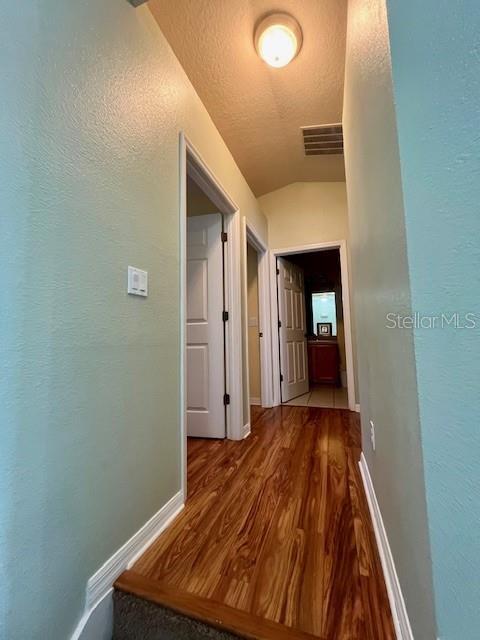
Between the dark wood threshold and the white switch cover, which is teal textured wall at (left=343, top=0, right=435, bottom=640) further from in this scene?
the white switch cover

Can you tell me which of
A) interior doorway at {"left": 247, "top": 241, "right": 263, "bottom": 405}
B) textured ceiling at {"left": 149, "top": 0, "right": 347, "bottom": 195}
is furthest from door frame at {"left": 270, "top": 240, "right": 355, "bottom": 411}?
textured ceiling at {"left": 149, "top": 0, "right": 347, "bottom": 195}

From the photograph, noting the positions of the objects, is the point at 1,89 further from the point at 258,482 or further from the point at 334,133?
the point at 334,133

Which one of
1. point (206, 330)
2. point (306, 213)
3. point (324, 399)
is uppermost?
point (306, 213)

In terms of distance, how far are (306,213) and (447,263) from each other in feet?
10.1

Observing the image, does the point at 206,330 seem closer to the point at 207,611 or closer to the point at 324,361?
the point at 207,611

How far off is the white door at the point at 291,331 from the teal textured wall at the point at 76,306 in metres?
2.33

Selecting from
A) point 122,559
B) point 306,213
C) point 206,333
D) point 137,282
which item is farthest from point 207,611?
point 306,213

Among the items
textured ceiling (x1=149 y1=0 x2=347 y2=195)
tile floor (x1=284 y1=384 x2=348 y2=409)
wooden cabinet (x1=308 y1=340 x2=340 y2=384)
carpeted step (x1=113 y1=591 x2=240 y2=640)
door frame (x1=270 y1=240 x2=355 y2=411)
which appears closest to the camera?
carpeted step (x1=113 y1=591 x2=240 y2=640)

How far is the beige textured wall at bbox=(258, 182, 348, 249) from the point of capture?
3217 mm

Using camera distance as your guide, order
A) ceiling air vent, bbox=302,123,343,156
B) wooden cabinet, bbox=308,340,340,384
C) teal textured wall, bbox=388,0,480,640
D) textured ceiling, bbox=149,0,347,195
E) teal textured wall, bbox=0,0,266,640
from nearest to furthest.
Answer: teal textured wall, bbox=388,0,480,640
teal textured wall, bbox=0,0,266,640
textured ceiling, bbox=149,0,347,195
ceiling air vent, bbox=302,123,343,156
wooden cabinet, bbox=308,340,340,384

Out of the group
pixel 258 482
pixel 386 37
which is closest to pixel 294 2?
pixel 386 37

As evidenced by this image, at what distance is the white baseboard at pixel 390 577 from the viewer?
68 cm

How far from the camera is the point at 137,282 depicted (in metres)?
1.10

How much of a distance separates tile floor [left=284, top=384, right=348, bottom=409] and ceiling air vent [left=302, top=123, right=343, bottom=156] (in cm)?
286
